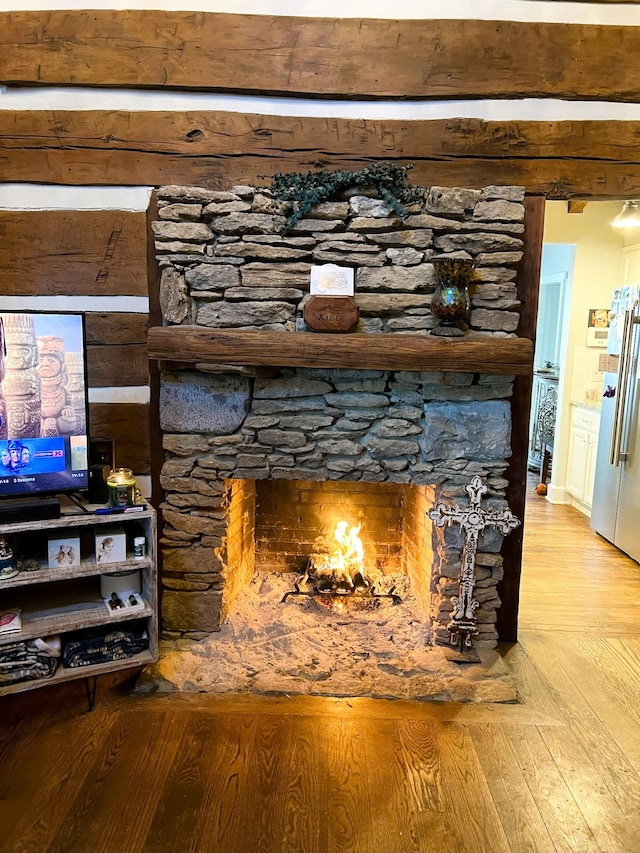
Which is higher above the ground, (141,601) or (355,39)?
(355,39)

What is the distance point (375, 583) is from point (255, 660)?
2.69 ft

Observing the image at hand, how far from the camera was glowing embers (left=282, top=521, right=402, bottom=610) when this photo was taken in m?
3.07

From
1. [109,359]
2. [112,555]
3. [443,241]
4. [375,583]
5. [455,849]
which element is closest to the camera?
[455,849]

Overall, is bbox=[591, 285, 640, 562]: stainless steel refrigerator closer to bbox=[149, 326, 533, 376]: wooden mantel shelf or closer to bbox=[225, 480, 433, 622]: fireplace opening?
bbox=[225, 480, 433, 622]: fireplace opening

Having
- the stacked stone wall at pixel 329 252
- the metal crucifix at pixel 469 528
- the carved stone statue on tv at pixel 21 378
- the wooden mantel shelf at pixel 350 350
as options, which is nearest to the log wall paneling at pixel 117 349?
the stacked stone wall at pixel 329 252

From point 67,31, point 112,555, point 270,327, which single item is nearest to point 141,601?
point 112,555

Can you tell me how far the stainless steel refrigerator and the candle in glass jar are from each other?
3.23 m

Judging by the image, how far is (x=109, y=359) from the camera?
2.68 metres

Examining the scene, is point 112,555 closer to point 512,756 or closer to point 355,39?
point 512,756

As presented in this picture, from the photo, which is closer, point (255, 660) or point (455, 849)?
point (455, 849)

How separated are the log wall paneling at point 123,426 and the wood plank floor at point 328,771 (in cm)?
98

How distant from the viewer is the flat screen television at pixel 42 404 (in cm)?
218

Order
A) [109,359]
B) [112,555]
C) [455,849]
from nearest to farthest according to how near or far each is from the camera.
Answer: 1. [455,849]
2. [112,555]
3. [109,359]

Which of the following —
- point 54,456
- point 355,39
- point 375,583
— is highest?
point 355,39
